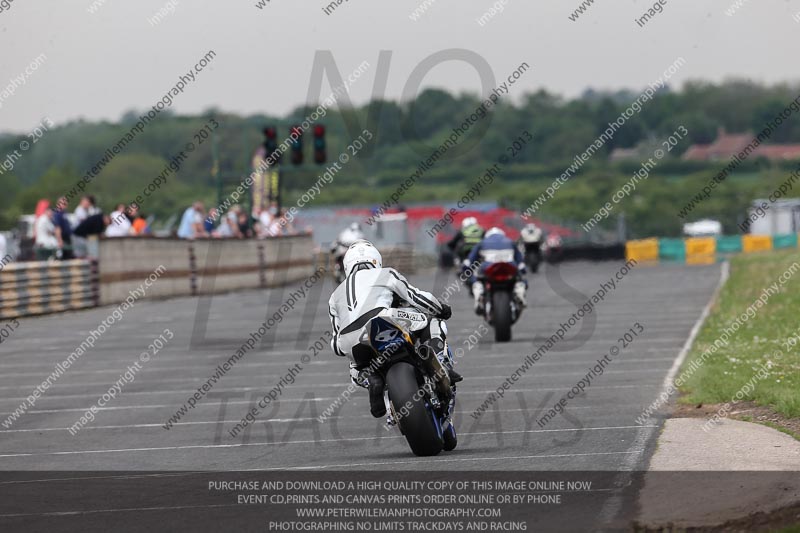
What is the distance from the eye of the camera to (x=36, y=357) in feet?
64.4

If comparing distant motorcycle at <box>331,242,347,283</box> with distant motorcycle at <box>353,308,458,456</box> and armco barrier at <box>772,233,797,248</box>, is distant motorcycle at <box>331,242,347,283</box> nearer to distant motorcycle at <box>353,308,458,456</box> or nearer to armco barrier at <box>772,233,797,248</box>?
distant motorcycle at <box>353,308,458,456</box>

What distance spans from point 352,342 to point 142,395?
573 centimetres

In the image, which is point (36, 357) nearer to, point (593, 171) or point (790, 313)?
point (790, 313)

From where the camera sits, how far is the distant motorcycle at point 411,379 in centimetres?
934

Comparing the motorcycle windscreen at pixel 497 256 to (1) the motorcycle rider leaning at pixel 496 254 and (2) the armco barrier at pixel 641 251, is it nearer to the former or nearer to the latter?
(1) the motorcycle rider leaning at pixel 496 254

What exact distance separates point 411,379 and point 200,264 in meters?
25.1

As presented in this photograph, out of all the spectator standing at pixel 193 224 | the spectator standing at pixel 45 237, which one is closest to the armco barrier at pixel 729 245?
the spectator standing at pixel 193 224

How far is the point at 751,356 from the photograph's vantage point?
48.4ft

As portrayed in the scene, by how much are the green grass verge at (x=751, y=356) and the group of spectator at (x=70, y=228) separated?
13.0 m

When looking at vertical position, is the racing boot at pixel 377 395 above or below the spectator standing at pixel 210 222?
below

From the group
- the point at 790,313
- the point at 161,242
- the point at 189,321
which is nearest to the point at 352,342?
the point at 790,313

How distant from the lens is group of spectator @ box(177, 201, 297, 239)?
34.2 meters

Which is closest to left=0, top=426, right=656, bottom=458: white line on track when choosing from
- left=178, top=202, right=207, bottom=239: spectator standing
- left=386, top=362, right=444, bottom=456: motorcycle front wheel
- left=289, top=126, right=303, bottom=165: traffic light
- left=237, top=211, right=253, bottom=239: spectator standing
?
left=386, top=362, right=444, bottom=456: motorcycle front wheel

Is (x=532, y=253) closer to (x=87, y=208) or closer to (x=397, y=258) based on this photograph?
(x=397, y=258)
